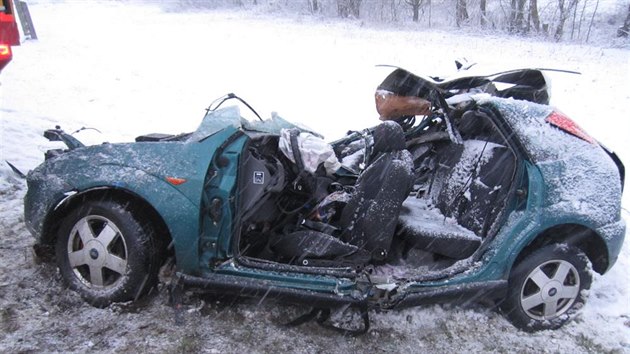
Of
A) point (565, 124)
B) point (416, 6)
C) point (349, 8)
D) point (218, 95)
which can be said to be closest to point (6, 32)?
point (565, 124)

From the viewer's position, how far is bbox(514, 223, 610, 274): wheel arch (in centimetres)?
348

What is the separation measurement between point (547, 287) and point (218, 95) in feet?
32.8

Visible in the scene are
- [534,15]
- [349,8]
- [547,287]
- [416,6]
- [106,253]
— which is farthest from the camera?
[349,8]

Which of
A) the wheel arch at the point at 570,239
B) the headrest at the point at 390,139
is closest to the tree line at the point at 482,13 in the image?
the wheel arch at the point at 570,239

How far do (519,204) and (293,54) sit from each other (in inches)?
543

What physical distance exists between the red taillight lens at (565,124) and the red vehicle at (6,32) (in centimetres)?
480

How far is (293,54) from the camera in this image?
16344 millimetres

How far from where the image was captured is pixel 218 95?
40.0ft

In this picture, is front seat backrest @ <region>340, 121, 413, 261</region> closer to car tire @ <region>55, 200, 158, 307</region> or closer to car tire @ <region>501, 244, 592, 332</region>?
car tire @ <region>501, 244, 592, 332</region>

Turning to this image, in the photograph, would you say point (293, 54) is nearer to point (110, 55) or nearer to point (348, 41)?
point (348, 41)

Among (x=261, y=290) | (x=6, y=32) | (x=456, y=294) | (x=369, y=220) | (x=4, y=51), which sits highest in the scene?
(x=6, y=32)

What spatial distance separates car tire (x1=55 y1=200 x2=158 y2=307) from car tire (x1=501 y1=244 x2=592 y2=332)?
2.53m

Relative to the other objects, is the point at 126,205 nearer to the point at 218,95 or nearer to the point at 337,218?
the point at 337,218

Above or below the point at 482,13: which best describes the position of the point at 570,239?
below
